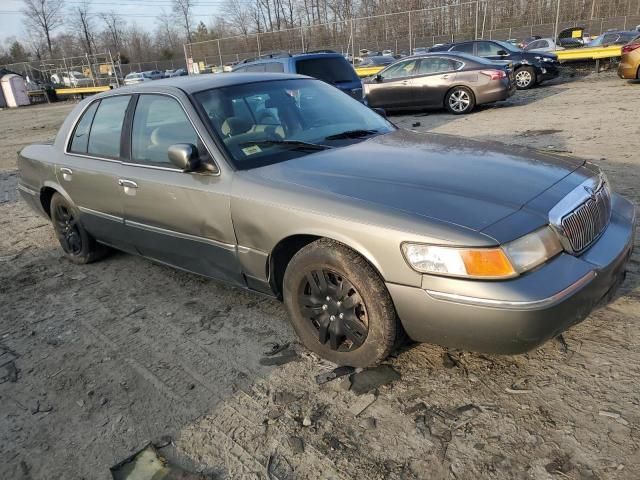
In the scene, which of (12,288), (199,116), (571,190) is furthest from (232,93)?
(12,288)

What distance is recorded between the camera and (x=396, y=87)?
1280 centimetres

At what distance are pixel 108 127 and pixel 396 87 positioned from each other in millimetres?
9928

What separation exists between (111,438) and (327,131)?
7.65 feet

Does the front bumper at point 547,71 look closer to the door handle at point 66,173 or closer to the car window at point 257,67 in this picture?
the car window at point 257,67

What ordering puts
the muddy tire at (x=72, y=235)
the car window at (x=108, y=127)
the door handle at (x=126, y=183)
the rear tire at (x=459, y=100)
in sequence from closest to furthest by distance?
the door handle at (x=126, y=183)
the car window at (x=108, y=127)
the muddy tire at (x=72, y=235)
the rear tire at (x=459, y=100)

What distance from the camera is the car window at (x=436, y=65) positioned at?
12080 mm

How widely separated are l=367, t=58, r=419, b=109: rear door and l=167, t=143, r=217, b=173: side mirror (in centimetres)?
1045

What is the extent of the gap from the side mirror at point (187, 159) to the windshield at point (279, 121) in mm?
182

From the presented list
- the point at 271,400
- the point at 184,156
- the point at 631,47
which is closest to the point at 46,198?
the point at 184,156

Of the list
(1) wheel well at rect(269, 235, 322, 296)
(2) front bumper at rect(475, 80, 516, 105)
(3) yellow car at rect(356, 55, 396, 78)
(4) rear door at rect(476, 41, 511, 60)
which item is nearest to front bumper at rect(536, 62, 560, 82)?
(4) rear door at rect(476, 41, 511, 60)

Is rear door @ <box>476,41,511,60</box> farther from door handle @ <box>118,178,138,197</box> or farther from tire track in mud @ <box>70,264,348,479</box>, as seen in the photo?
tire track in mud @ <box>70,264,348,479</box>

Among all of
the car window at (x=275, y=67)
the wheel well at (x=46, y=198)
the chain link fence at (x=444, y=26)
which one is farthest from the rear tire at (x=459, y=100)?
the chain link fence at (x=444, y=26)

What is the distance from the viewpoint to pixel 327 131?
356 centimetres

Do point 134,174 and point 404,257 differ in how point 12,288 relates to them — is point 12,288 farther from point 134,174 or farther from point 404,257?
point 404,257
